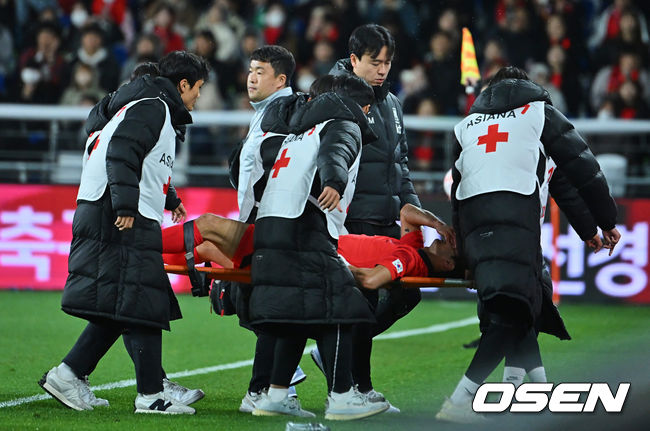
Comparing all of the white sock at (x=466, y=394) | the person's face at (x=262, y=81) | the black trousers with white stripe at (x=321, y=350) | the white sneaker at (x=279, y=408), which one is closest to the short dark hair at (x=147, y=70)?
the person's face at (x=262, y=81)

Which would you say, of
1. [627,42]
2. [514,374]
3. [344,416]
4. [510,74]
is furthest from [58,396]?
[627,42]

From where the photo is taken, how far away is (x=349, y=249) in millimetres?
6426

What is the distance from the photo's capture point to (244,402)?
656cm

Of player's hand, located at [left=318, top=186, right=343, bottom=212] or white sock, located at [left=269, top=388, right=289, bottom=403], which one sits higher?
player's hand, located at [left=318, top=186, right=343, bottom=212]

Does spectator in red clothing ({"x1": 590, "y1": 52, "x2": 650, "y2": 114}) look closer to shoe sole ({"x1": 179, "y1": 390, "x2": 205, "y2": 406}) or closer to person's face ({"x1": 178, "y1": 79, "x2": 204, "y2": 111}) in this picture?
person's face ({"x1": 178, "y1": 79, "x2": 204, "y2": 111})

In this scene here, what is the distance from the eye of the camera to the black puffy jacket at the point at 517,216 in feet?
19.5

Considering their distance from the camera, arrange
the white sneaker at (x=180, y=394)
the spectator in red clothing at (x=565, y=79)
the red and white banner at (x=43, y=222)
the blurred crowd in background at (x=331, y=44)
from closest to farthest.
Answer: the white sneaker at (x=180, y=394) → the red and white banner at (x=43, y=222) → the blurred crowd in background at (x=331, y=44) → the spectator in red clothing at (x=565, y=79)

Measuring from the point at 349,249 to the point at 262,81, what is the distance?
1.20 metres

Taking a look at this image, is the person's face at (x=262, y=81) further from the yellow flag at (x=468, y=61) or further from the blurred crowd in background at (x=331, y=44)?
the blurred crowd in background at (x=331, y=44)

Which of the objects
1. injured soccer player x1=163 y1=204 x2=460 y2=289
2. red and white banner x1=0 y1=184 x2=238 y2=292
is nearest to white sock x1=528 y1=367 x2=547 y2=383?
injured soccer player x1=163 y1=204 x2=460 y2=289

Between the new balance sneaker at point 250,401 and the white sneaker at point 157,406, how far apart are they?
1.05 ft

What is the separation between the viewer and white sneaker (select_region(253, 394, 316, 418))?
6.20 meters

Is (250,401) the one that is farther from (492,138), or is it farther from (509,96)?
(509,96)

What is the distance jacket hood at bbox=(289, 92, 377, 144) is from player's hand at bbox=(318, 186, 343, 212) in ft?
1.68
